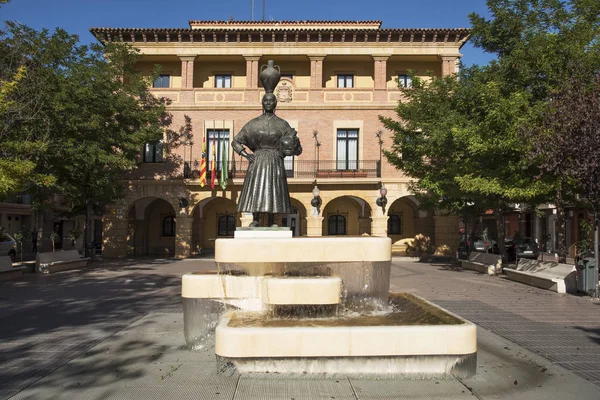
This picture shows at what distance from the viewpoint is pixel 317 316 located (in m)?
5.51

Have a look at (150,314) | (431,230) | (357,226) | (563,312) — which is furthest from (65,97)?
(431,230)

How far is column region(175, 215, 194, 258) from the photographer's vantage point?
24.5m

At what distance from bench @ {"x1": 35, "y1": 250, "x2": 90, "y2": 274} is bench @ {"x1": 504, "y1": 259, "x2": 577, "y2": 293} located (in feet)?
54.4

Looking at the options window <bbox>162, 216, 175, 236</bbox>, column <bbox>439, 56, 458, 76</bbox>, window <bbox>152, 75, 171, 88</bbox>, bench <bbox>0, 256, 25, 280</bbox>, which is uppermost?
column <bbox>439, 56, 458, 76</bbox>

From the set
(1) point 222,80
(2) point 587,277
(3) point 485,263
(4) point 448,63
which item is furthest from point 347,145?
(2) point 587,277

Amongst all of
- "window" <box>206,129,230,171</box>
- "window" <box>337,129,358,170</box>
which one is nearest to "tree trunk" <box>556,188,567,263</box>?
"window" <box>337,129,358,170</box>

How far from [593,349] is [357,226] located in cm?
2152

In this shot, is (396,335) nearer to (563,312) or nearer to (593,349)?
(593,349)

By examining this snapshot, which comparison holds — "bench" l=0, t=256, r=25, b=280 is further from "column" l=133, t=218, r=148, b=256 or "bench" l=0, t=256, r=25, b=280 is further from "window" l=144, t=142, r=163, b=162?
"column" l=133, t=218, r=148, b=256

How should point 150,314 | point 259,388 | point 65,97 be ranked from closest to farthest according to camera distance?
1. point 259,388
2. point 150,314
3. point 65,97

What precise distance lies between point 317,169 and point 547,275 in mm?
14149

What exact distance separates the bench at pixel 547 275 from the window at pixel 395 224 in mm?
12487

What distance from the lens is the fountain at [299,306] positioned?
448cm

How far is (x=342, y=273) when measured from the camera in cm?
580
